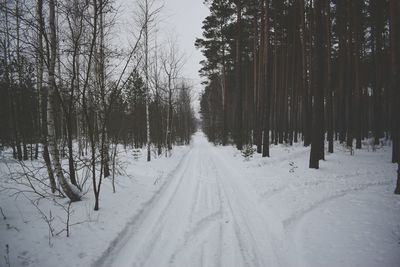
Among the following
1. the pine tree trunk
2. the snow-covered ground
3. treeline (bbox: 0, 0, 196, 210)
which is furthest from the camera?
the pine tree trunk

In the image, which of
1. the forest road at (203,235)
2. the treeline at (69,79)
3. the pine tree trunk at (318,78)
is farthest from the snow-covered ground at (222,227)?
the pine tree trunk at (318,78)

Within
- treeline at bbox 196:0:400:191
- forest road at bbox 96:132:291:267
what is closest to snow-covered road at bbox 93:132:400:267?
forest road at bbox 96:132:291:267

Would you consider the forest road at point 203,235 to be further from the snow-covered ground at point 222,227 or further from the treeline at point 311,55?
the treeline at point 311,55

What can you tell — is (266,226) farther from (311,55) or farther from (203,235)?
(311,55)

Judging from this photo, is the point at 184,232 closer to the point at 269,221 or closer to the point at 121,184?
the point at 269,221

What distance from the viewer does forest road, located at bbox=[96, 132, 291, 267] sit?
11.0 ft

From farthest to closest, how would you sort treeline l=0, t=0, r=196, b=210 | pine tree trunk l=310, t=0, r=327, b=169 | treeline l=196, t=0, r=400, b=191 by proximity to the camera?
treeline l=196, t=0, r=400, b=191 < pine tree trunk l=310, t=0, r=327, b=169 < treeline l=0, t=0, r=196, b=210

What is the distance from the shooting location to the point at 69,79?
603 cm

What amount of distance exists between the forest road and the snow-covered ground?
0.06ft

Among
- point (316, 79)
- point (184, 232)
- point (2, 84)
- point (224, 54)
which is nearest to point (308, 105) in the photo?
point (316, 79)

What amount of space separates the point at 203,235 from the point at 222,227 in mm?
516

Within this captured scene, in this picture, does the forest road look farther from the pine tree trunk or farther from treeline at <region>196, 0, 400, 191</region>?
treeline at <region>196, 0, 400, 191</region>

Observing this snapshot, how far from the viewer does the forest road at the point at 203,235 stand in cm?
334

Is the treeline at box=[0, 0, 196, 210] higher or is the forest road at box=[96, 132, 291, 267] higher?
the treeline at box=[0, 0, 196, 210]
